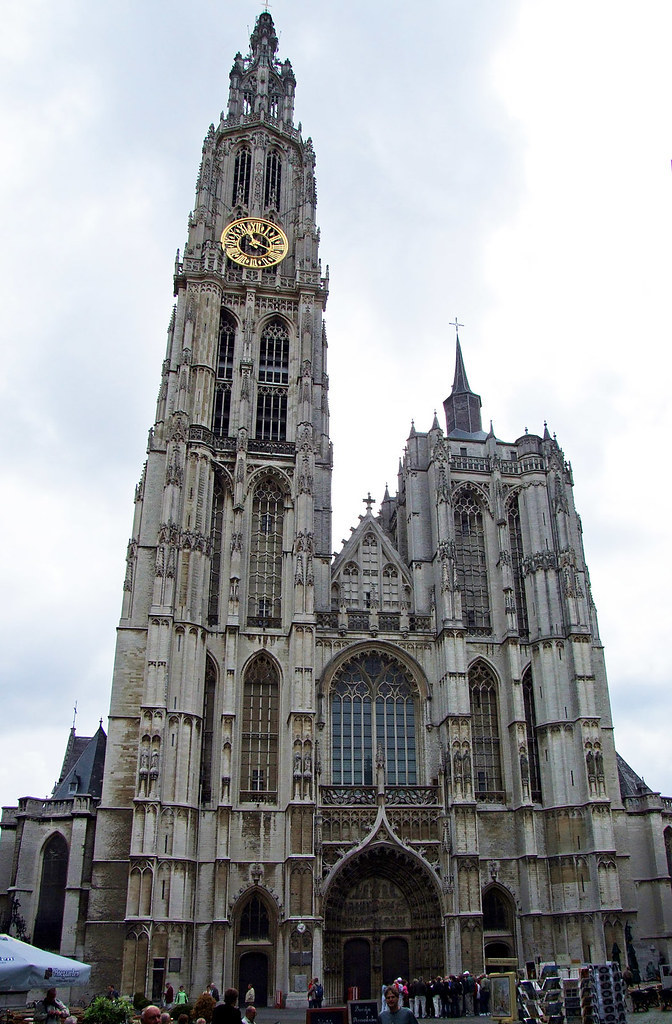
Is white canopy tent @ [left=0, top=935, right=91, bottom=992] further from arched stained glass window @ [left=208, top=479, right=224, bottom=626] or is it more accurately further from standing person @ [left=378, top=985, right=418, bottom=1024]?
arched stained glass window @ [left=208, top=479, right=224, bottom=626]

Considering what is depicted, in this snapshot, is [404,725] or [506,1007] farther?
[404,725]

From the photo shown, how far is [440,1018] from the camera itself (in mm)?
26547

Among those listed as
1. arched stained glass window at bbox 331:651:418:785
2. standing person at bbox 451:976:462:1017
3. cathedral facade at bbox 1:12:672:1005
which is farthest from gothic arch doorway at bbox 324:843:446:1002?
standing person at bbox 451:976:462:1017

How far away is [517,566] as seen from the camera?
137ft

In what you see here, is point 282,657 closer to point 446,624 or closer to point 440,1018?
point 446,624

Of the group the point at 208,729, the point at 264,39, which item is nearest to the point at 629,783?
the point at 208,729

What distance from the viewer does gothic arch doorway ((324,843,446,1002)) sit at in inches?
1334

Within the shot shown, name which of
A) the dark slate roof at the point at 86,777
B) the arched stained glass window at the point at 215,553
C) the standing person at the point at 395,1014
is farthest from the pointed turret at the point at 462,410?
the standing person at the point at 395,1014

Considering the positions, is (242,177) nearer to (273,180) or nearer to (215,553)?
(273,180)

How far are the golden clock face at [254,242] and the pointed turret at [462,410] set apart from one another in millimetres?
12052

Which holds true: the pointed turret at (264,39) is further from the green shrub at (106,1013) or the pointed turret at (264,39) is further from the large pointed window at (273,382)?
the green shrub at (106,1013)

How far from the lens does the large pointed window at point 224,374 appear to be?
43.0 m

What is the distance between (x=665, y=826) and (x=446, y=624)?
1487 centimetres

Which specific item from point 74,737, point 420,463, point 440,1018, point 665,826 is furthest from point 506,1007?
point 74,737
